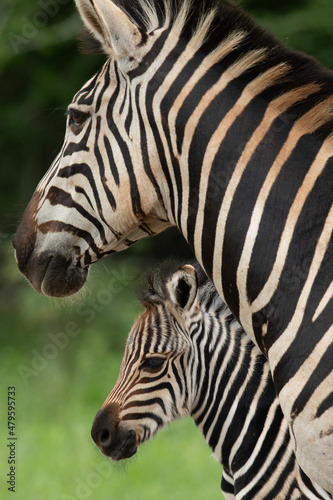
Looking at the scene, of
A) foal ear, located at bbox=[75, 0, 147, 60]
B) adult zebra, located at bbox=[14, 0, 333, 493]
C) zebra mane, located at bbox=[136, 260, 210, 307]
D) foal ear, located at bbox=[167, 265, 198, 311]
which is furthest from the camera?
zebra mane, located at bbox=[136, 260, 210, 307]

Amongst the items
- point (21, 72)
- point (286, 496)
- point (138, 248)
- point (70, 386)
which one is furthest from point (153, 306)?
point (21, 72)

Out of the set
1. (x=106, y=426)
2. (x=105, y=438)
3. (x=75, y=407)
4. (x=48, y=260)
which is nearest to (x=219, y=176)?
(x=48, y=260)

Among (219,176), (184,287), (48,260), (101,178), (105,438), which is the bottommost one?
(105,438)

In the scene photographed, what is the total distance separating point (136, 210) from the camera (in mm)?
2980

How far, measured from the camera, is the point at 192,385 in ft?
16.1

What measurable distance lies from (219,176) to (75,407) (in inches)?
314

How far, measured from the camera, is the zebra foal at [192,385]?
4.63 metres

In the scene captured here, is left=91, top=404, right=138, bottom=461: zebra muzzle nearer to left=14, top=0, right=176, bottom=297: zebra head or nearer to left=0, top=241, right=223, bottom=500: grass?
left=14, top=0, right=176, bottom=297: zebra head

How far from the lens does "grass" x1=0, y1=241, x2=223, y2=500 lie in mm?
8008

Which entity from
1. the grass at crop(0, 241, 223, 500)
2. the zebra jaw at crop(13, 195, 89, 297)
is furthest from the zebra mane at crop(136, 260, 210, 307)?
the zebra jaw at crop(13, 195, 89, 297)

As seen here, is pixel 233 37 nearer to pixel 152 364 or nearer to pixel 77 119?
pixel 77 119

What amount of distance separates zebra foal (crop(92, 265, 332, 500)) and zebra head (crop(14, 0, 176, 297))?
1.77m

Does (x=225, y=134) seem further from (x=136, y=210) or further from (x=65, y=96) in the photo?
(x=65, y=96)

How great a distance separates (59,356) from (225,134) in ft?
28.9
